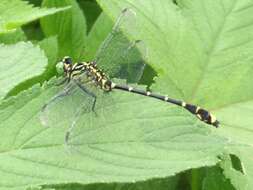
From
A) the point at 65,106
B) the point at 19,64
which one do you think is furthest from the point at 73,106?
the point at 19,64

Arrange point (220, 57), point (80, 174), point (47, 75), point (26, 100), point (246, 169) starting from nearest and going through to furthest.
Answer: point (80, 174) < point (26, 100) < point (246, 169) < point (220, 57) < point (47, 75)

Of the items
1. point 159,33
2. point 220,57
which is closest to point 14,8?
point 159,33

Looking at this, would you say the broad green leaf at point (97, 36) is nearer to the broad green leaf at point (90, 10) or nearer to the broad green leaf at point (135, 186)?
the broad green leaf at point (90, 10)

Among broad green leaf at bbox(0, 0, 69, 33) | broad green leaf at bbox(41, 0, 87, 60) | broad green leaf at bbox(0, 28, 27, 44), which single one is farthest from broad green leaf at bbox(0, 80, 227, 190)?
broad green leaf at bbox(41, 0, 87, 60)

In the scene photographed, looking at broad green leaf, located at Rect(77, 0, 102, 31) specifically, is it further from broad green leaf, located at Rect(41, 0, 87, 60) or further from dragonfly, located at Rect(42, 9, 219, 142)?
dragonfly, located at Rect(42, 9, 219, 142)

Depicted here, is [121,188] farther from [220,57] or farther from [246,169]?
[220,57]

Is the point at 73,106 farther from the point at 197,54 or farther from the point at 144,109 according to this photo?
the point at 197,54

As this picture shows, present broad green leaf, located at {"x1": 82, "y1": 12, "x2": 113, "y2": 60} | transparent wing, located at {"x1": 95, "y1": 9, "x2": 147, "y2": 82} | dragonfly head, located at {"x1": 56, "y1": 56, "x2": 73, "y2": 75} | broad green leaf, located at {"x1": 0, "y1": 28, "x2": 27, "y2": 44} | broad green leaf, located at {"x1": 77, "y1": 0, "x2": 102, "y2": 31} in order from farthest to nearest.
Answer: broad green leaf, located at {"x1": 77, "y1": 0, "x2": 102, "y2": 31} → broad green leaf, located at {"x1": 82, "y1": 12, "x2": 113, "y2": 60} → broad green leaf, located at {"x1": 0, "y1": 28, "x2": 27, "y2": 44} → transparent wing, located at {"x1": 95, "y1": 9, "x2": 147, "y2": 82} → dragonfly head, located at {"x1": 56, "y1": 56, "x2": 73, "y2": 75}

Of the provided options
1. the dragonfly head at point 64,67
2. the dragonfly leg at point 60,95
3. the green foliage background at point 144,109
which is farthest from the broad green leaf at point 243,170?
the dragonfly head at point 64,67
